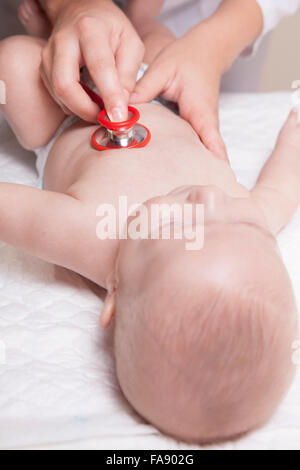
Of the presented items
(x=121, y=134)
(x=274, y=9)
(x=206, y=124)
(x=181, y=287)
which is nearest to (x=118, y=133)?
(x=121, y=134)

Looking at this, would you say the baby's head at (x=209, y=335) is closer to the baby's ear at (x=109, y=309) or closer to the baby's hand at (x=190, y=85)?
the baby's ear at (x=109, y=309)

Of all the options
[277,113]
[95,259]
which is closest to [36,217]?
[95,259]

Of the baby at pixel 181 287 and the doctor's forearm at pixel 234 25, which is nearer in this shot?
the baby at pixel 181 287

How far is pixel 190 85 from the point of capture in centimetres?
94

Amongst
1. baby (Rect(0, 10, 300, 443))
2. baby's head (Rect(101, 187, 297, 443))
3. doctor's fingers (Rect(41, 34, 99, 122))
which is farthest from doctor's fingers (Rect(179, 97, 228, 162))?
baby's head (Rect(101, 187, 297, 443))

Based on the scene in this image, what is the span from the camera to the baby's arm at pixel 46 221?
72cm

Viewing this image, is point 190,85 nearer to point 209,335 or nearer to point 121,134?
point 121,134

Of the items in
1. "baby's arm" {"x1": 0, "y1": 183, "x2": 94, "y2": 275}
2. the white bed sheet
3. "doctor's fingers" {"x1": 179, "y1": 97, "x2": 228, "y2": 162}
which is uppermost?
"doctor's fingers" {"x1": 179, "y1": 97, "x2": 228, "y2": 162}

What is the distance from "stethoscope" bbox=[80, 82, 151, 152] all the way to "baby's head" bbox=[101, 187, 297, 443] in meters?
0.24

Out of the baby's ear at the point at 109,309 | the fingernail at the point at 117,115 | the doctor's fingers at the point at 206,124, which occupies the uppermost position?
the fingernail at the point at 117,115

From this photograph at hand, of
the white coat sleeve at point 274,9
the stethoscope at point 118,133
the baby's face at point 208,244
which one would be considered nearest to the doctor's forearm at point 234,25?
the white coat sleeve at point 274,9

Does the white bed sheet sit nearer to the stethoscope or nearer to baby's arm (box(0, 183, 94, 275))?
baby's arm (box(0, 183, 94, 275))

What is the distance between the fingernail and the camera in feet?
2.43
